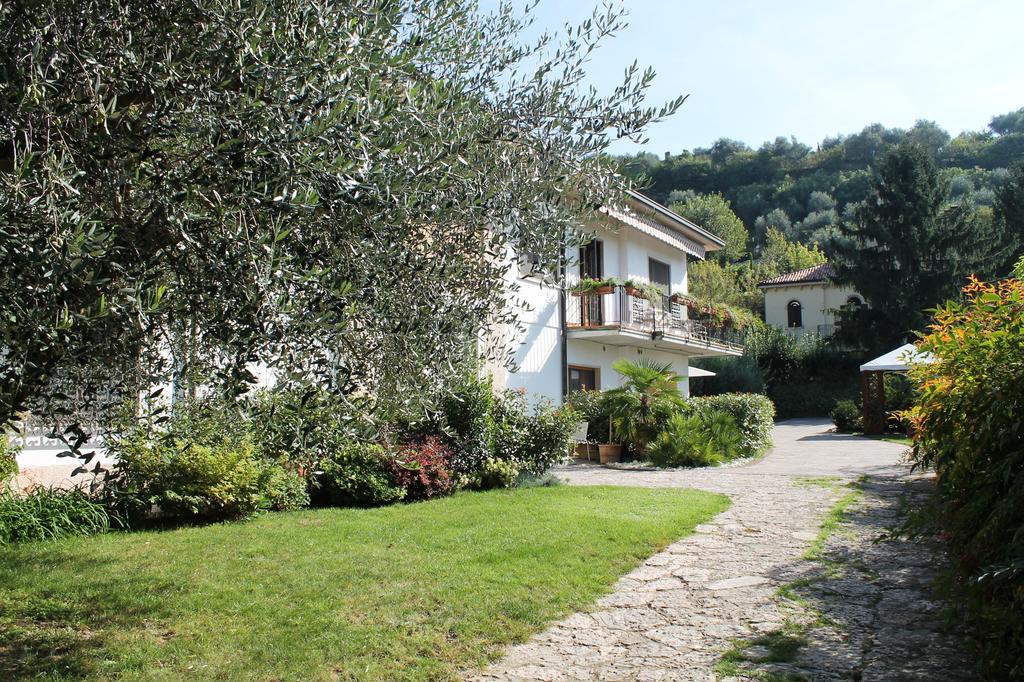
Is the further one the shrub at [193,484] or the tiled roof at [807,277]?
the tiled roof at [807,277]

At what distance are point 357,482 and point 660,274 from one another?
17.4 meters

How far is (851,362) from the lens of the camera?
41938 mm

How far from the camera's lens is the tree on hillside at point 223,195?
3.13m

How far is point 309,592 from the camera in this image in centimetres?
620

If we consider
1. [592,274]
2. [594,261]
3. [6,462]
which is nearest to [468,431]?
[6,462]

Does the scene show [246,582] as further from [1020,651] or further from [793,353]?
[793,353]

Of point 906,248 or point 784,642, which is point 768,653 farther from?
point 906,248

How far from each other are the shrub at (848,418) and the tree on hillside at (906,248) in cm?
1373

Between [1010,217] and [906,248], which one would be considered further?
[1010,217]

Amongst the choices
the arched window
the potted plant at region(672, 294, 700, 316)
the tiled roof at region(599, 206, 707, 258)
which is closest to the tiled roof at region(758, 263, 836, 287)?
the arched window

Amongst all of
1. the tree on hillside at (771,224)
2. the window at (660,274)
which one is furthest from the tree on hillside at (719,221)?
the window at (660,274)

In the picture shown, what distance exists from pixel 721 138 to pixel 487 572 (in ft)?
338

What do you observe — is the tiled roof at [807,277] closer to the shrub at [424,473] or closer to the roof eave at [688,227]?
the roof eave at [688,227]

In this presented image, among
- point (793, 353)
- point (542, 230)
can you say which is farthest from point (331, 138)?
point (793, 353)
